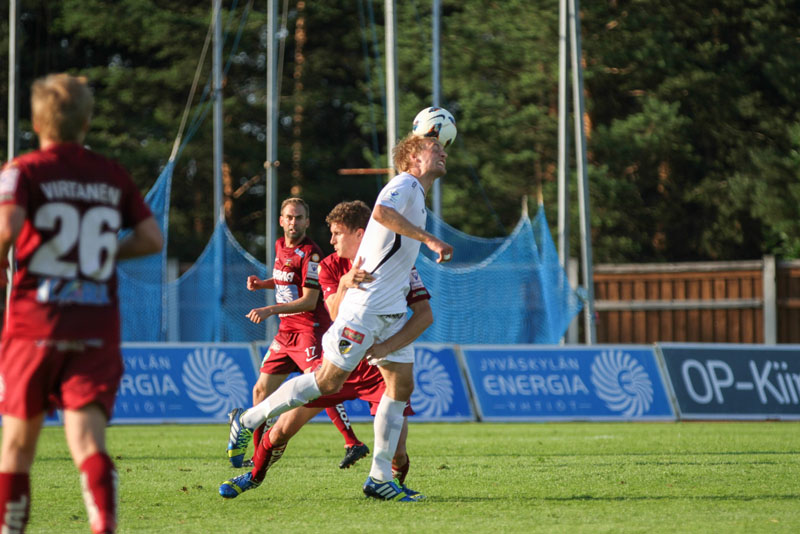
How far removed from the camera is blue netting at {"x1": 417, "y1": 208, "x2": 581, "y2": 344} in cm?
2284

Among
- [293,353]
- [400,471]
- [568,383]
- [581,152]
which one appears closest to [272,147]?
[581,152]

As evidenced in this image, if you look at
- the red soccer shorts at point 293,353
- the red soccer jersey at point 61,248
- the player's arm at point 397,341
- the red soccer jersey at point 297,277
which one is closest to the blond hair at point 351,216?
the player's arm at point 397,341

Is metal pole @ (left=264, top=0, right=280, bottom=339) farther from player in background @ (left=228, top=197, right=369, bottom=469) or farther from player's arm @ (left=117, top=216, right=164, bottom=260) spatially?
player's arm @ (left=117, top=216, right=164, bottom=260)

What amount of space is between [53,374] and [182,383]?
12485 mm

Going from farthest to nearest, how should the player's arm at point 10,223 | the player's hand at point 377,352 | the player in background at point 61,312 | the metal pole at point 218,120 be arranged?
1. the metal pole at point 218,120
2. the player's hand at point 377,352
3. the player in background at point 61,312
4. the player's arm at point 10,223

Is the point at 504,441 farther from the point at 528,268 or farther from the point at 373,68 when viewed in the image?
the point at 373,68

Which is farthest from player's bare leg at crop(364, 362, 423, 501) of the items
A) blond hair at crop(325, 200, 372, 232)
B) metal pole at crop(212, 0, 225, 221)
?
metal pole at crop(212, 0, 225, 221)

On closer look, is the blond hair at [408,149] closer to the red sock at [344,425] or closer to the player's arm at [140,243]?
the player's arm at [140,243]

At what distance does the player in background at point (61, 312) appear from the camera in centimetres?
474

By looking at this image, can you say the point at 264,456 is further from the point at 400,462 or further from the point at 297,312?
the point at 297,312

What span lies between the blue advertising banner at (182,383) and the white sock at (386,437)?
9629mm

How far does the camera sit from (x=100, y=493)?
Result: 4715mm

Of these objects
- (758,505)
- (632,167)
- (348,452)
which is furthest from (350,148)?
(758,505)

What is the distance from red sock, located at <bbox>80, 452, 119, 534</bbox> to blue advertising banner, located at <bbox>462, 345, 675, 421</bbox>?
13.0 m
